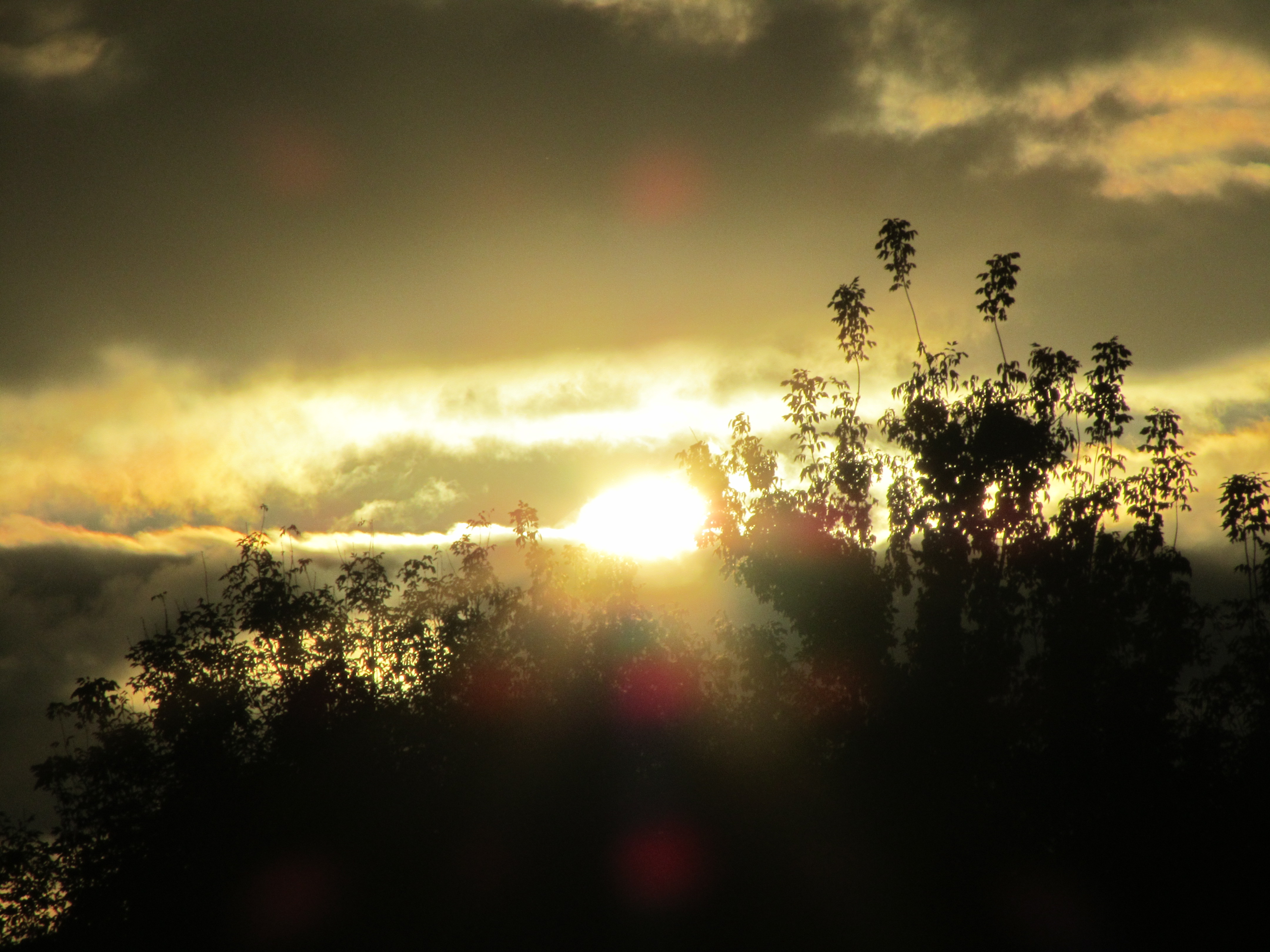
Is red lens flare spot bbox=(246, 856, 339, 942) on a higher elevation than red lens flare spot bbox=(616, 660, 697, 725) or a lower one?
lower

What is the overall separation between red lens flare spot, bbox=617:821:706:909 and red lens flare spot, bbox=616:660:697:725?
2.09 metres

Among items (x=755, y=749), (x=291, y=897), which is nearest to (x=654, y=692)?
(x=755, y=749)

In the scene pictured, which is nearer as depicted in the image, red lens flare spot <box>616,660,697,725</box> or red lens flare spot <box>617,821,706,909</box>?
red lens flare spot <box>617,821,706,909</box>

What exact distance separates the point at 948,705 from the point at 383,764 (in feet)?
37.5

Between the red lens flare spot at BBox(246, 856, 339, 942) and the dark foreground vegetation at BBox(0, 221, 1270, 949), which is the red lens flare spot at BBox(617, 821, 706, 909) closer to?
the dark foreground vegetation at BBox(0, 221, 1270, 949)

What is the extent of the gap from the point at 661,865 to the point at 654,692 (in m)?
3.32

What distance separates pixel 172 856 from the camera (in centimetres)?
1975

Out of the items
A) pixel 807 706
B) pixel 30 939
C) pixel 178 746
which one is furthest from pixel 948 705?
pixel 30 939

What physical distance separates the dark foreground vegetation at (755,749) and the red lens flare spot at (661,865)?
61 mm

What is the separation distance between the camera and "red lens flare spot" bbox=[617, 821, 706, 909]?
18.9 metres

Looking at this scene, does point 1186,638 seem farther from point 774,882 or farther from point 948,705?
point 774,882

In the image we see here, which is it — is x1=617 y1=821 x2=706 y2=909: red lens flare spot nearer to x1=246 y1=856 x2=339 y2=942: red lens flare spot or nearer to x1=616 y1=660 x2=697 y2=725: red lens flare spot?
x1=616 y1=660 x2=697 y2=725: red lens flare spot

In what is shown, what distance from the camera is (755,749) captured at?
20.5m

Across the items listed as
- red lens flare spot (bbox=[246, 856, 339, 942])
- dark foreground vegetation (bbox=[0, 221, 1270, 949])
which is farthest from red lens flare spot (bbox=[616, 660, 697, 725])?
red lens flare spot (bbox=[246, 856, 339, 942])
